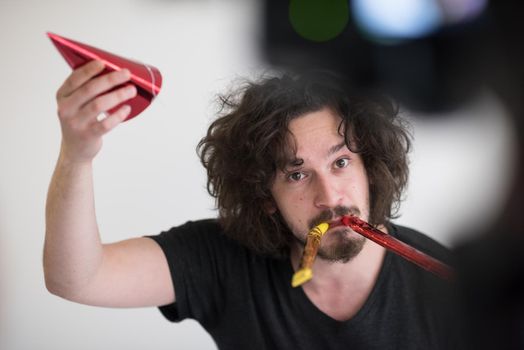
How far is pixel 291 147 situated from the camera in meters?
1.16

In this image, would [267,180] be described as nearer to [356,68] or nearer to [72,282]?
[72,282]

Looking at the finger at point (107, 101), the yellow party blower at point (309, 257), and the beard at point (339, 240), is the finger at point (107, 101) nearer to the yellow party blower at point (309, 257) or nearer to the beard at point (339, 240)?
the yellow party blower at point (309, 257)

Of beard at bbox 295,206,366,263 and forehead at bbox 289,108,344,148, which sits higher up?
forehead at bbox 289,108,344,148

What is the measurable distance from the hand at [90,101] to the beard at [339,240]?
490 millimetres

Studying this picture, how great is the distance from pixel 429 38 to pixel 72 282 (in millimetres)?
939

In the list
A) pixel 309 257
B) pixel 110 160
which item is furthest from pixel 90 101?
pixel 110 160

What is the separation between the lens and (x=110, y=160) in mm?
1598

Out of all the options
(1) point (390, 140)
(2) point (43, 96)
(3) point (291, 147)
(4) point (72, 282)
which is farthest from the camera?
(2) point (43, 96)

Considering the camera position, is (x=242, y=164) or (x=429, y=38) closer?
(x=429, y=38)

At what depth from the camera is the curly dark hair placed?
1.17 metres

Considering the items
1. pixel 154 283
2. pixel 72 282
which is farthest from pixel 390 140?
Answer: pixel 72 282

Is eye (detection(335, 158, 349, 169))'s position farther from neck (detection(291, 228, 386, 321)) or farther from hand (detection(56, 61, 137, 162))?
hand (detection(56, 61, 137, 162))

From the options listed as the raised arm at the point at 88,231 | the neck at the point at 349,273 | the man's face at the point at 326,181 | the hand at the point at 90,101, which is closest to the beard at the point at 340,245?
the man's face at the point at 326,181

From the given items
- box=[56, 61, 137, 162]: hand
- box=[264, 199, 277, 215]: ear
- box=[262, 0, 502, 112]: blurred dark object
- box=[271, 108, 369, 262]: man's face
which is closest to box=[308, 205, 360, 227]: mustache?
box=[271, 108, 369, 262]: man's face
